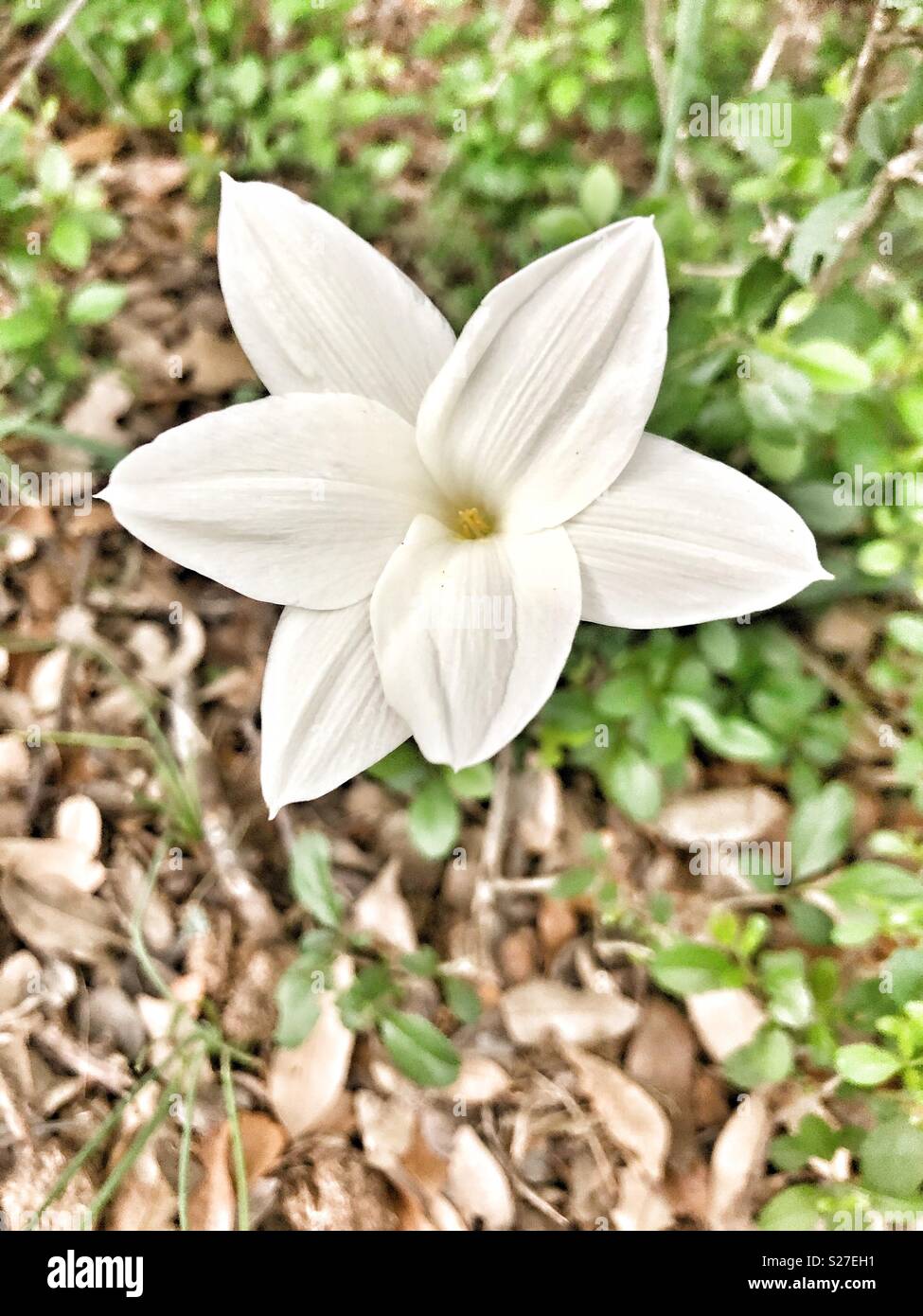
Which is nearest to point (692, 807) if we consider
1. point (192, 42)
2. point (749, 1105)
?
point (749, 1105)

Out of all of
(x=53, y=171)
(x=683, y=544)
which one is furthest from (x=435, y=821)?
(x=53, y=171)

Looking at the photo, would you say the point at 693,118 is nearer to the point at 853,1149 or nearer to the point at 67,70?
the point at 67,70

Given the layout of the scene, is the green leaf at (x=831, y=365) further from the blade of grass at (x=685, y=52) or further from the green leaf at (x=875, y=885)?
the green leaf at (x=875, y=885)

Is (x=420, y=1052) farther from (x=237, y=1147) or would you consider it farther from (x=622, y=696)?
(x=622, y=696)

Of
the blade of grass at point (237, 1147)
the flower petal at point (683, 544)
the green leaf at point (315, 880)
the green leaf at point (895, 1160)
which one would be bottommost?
the blade of grass at point (237, 1147)

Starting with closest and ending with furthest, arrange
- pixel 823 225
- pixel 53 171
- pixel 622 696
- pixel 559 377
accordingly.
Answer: pixel 559 377, pixel 823 225, pixel 622 696, pixel 53 171

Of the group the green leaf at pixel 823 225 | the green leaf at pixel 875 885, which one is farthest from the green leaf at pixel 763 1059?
the green leaf at pixel 823 225

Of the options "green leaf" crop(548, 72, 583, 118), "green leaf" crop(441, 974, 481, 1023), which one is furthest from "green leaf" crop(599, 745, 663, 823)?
"green leaf" crop(548, 72, 583, 118)
